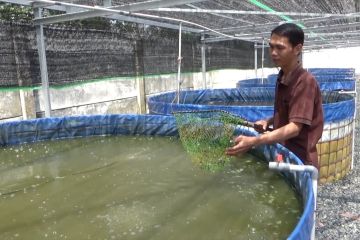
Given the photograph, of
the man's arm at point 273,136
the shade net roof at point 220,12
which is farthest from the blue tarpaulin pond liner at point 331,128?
the man's arm at point 273,136

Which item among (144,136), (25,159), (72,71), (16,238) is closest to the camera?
(16,238)

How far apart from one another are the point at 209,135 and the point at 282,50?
35.7 inches

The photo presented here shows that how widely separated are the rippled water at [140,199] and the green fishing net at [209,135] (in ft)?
1.27

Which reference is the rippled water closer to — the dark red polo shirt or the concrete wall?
the dark red polo shirt

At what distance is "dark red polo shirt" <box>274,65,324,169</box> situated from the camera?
218 cm

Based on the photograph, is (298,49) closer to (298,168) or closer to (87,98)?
(298,168)

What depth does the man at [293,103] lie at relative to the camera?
2.17m

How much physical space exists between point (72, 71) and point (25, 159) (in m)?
3.62

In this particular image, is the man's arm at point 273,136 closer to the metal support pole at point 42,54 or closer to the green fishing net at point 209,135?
the green fishing net at point 209,135

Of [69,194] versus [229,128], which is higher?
[229,128]

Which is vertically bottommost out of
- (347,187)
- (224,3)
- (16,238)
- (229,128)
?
(347,187)

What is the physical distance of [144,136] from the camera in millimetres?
5660

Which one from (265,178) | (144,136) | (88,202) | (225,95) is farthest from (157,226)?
(225,95)

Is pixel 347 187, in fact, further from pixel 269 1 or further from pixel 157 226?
pixel 269 1
